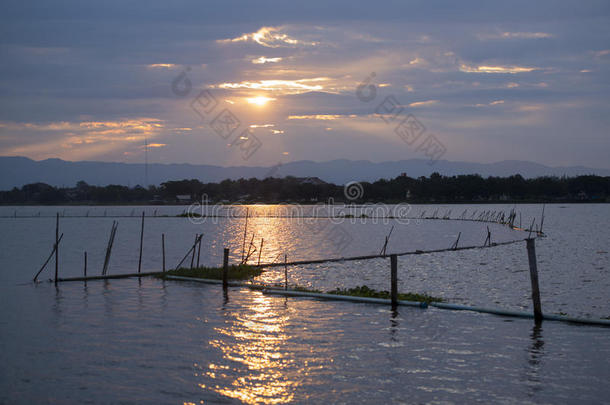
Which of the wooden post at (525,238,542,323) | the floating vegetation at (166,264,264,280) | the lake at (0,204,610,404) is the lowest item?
the lake at (0,204,610,404)

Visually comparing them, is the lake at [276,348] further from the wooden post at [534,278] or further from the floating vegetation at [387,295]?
the floating vegetation at [387,295]

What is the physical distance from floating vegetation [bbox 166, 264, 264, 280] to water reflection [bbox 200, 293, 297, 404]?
6154 mm

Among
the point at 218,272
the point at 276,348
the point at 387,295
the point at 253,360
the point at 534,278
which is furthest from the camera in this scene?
the point at 218,272

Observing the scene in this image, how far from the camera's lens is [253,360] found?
11.3m

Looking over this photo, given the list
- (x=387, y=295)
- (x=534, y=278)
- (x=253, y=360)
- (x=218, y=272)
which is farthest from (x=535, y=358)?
(x=218, y=272)

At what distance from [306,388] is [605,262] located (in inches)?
1298

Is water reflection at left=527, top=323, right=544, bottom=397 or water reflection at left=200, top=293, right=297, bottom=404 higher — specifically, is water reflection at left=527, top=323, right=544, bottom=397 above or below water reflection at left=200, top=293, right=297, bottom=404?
above

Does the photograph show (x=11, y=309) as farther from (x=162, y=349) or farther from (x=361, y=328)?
(x=361, y=328)

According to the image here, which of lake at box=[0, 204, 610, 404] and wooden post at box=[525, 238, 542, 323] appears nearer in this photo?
lake at box=[0, 204, 610, 404]

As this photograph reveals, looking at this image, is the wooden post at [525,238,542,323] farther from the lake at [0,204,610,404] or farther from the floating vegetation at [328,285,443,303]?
the floating vegetation at [328,285,443,303]

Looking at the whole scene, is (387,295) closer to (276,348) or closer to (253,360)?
(276,348)

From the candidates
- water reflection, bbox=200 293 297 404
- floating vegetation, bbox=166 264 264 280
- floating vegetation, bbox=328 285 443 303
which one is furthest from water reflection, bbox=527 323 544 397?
floating vegetation, bbox=166 264 264 280

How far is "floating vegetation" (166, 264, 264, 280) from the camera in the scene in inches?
878

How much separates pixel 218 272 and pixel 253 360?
453 inches
